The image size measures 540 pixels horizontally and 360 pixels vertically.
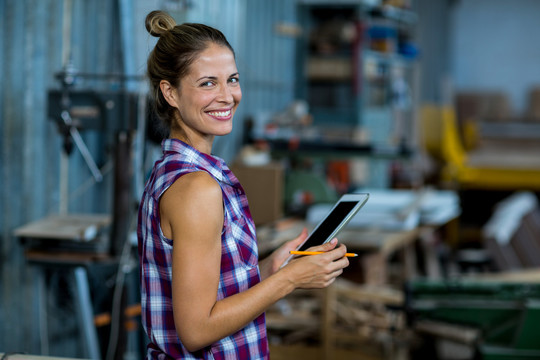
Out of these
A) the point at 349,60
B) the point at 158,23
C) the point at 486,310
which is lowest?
the point at 486,310

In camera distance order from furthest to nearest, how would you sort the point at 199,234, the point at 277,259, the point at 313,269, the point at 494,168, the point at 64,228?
the point at 494,168 → the point at 64,228 → the point at 277,259 → the point at 313,269 → the point at 199,234

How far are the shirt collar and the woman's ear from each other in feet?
0.22

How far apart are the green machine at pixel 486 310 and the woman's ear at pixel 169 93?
5.58 feet

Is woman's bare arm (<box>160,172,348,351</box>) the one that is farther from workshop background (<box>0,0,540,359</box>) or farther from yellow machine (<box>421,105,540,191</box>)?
yellow machine (<box>421,105,540,191</box>)

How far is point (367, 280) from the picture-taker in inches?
161

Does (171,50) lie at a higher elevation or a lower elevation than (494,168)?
higher

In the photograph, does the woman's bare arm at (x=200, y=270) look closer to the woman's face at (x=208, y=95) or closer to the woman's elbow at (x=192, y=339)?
the woman's elbow at (x=192, y=339)

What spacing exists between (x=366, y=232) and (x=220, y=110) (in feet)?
7.43

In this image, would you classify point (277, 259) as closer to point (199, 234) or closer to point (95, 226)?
point (199, 234)

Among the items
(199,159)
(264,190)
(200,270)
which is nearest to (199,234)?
(200,270)

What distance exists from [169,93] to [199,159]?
13 cm

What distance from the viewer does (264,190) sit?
367cm

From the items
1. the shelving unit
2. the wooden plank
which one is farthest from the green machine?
the shelving unit

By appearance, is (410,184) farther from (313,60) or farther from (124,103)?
(124,103)
